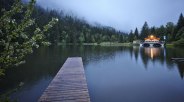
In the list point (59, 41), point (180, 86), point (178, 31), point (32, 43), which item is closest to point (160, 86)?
point (180, 86)

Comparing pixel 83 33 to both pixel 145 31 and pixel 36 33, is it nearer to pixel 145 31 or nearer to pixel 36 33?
pixel 145 31

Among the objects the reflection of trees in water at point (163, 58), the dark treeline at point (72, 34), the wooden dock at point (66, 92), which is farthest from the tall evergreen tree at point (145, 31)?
Answer: the wooden dock at point (66, 92)

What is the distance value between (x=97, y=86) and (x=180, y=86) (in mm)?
7075

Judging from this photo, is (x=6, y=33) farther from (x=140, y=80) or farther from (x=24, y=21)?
(x=140, y=80)

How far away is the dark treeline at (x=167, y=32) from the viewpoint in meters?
105

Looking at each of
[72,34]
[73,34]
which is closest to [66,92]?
[72,34]

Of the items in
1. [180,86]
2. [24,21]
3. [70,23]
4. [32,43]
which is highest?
[70,23]

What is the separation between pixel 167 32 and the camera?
13075cm

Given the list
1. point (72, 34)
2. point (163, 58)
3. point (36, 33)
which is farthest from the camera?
point (72, 34)

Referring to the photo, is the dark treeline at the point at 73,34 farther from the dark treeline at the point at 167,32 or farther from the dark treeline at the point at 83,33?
the dark treeline at the point at 167,32

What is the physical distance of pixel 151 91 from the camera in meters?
17.3

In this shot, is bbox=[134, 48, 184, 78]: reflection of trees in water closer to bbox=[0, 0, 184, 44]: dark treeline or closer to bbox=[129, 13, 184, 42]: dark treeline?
bbox=[129, 13, 184, 42]: dark treeline

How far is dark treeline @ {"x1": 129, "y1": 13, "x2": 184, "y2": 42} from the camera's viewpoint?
105 m

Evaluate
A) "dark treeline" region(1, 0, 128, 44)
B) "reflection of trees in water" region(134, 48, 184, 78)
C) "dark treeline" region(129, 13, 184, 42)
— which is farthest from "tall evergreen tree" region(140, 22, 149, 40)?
"reflection of trees in water" region(134, 48, 184, 78)
